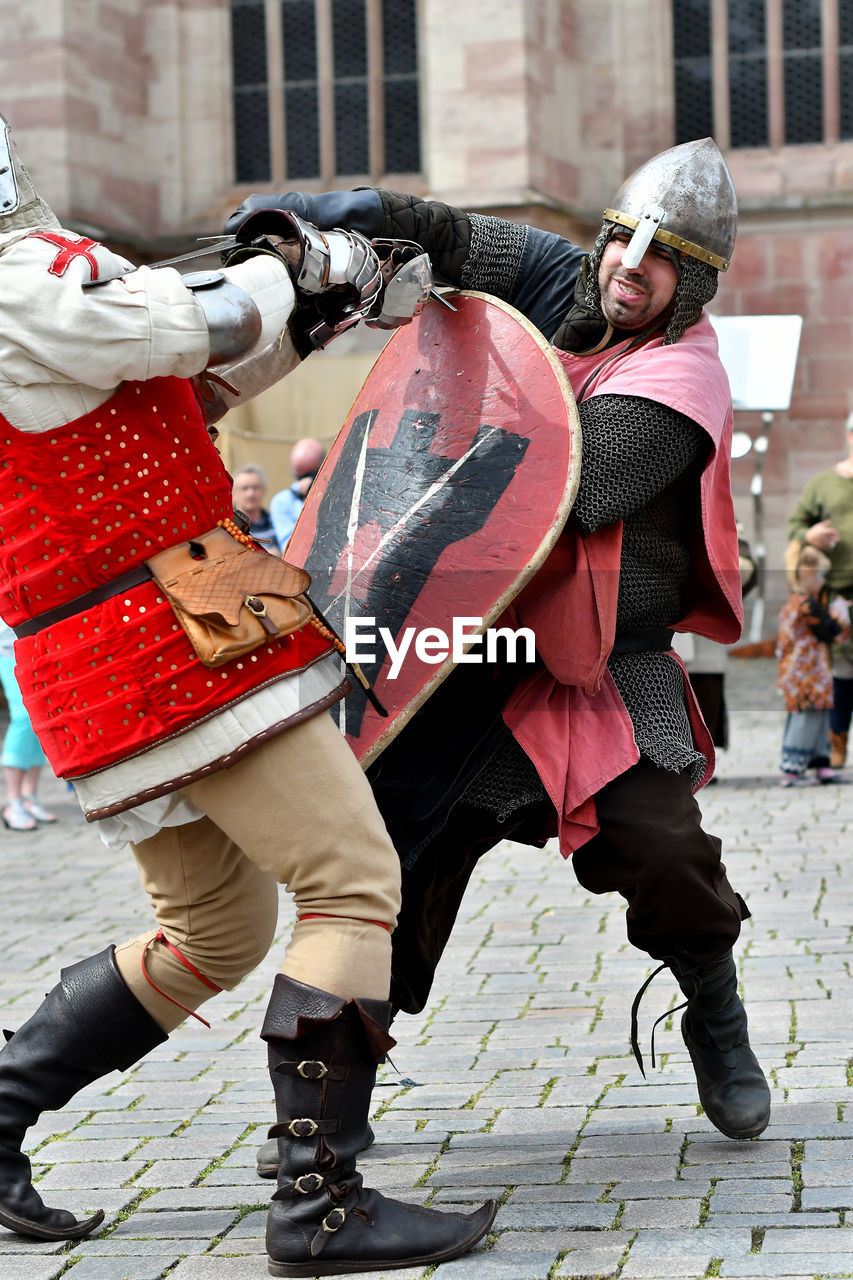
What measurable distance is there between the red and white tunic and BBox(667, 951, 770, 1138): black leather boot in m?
1.02

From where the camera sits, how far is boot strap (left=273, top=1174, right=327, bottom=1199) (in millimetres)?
2496

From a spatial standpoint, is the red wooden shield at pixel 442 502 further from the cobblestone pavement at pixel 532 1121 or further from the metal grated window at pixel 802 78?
the metal grated window at pixel 802 78

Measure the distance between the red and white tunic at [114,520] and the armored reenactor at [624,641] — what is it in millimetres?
421

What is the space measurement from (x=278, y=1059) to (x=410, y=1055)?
1.42 metres

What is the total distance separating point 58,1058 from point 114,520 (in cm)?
87

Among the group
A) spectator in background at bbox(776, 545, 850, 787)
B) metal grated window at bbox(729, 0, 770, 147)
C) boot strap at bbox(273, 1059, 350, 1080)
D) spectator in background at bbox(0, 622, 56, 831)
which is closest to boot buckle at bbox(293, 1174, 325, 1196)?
boot strap at bbox(273, 1059, 350, 1080)

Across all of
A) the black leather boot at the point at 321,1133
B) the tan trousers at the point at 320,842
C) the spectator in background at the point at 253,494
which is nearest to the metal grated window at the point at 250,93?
the spectator in background at the point at 253,494

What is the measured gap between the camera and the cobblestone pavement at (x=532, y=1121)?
2.63 metres

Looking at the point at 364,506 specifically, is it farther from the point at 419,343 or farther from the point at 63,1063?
the point at 63,1063

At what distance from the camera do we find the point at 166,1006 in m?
2.80

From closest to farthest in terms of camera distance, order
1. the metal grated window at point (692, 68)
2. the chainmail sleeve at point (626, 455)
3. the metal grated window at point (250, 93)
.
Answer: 1. the chainmail sleeve at point (626, 455)
2. the metal grated window at point (692, 68)
3. the metal grated window at point (250, 93)

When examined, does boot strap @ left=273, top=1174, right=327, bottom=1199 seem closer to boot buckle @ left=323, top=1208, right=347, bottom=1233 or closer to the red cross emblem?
boot buckle @ left=323, top=1208, right=347, bottom=1233

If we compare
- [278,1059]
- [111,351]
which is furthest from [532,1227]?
[111,351]

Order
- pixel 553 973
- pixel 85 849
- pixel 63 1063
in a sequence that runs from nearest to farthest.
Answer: pixel 63 1063
pixel 553 973
pixel 85 849
